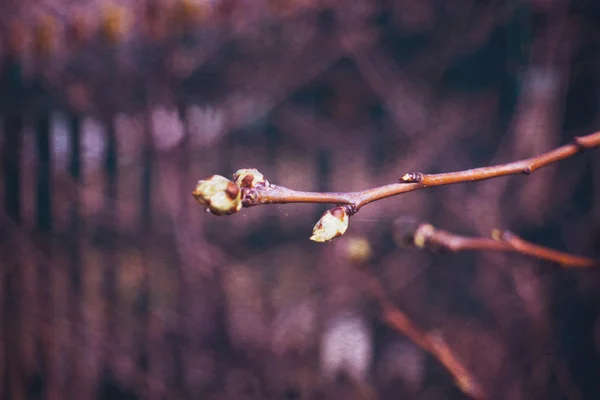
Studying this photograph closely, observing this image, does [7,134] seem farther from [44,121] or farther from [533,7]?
[533,7]

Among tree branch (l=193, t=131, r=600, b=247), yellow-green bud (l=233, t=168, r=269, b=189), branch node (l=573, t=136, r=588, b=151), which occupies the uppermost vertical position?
branch node (l=573, t=136, r=588, b=151)

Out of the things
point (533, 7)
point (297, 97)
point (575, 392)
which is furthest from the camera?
point (297, 97)

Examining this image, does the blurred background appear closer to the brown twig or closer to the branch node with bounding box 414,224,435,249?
the branch node with bounding box 414,224,435,249

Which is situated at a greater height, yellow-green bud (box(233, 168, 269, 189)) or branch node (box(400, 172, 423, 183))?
yellow-green bud (box(233, 168, 269, 189))

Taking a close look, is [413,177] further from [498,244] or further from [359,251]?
[359,251]

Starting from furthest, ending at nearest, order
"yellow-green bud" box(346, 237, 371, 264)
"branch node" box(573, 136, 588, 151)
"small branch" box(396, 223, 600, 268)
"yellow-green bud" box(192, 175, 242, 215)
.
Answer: "yellow-green bud" box(346, 237, 371, 264) → "small branch" box(396, 223, 600, 268) → "branch node" box(573, 136, 588, 151) → "yellow-green bud" box(192, 175, 242, 215)

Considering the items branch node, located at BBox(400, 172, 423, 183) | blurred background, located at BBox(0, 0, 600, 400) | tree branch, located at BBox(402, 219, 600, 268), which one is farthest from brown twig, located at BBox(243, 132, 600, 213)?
blurred background, located at BBox(0, 0, 600, 400)

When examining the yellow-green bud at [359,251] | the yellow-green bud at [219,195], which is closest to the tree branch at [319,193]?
the yellow-green bud at [219,195]

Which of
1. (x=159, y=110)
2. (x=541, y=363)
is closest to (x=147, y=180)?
(x=159, y=110)
